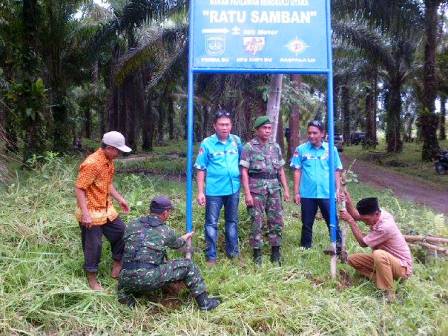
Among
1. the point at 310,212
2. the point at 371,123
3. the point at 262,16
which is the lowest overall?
the point at 310,212

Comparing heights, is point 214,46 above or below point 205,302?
above

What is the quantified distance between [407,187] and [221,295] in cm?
1175

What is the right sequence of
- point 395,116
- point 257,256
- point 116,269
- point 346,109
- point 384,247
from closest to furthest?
1. point 384,247
2. point 116,269
3. point 257,256
4. point 395,116
5. point 346,109

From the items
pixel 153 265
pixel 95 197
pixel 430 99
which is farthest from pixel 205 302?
pixel 430 99

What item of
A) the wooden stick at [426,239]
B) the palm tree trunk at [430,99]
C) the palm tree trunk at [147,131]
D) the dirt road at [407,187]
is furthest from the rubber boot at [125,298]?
the palm tree trunk at [147,131]

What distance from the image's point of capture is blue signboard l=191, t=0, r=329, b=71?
5203 mm

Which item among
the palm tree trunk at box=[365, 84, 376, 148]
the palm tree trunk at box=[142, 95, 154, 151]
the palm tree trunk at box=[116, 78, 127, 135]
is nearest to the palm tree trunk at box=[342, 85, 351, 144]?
the palm tree trunk at box=[365, 84, 376, 148]

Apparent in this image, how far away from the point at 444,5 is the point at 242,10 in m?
12.6

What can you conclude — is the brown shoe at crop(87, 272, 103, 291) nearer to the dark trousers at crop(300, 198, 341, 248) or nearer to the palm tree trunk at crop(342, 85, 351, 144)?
the dark trousers at crop(300, 198, 341, 248)

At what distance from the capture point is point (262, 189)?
5.34m

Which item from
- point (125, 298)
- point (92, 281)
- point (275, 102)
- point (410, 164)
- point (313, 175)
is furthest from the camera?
point (410, 164)

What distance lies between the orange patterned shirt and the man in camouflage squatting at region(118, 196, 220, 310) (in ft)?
1.51

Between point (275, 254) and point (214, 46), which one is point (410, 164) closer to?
point (275, 254)

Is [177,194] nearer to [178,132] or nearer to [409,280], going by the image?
[409,280]
